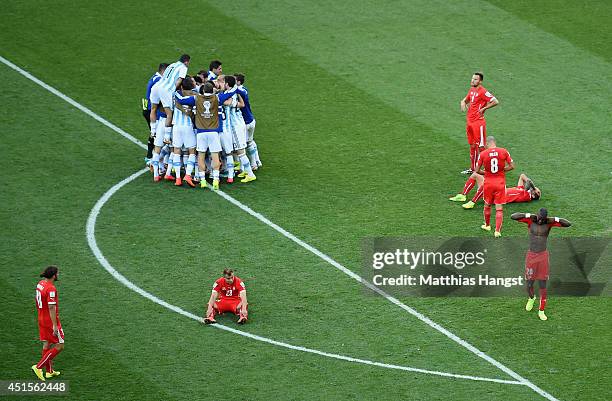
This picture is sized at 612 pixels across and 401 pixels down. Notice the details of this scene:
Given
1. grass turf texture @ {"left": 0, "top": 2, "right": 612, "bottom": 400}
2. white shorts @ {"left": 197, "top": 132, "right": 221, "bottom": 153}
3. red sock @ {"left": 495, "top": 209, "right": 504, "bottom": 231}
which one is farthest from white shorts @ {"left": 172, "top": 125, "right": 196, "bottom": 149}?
red sock @ {"left": 495, "top": 209, "right": 504, "bottom": 231}

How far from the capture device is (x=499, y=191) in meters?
21.9

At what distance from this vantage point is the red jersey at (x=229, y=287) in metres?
19.8

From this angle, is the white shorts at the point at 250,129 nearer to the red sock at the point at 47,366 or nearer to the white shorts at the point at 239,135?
the white shorts at the point at 239,135

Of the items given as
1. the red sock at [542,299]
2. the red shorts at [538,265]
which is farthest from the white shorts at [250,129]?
the red sock at [542,299]

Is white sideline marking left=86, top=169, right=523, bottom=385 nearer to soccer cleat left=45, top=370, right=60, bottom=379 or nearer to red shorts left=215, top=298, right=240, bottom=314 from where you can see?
red shorts left=215, top=298, right=240, bottom=314

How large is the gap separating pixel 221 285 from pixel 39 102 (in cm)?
997

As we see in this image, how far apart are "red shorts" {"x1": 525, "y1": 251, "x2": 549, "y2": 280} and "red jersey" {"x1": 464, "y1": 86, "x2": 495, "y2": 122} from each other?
5279 millimetres

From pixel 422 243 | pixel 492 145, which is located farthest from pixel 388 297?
pixel 492 145

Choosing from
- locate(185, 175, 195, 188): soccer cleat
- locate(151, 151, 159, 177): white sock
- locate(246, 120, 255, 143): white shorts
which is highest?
locate(246, 120, 255, 143): white shorts

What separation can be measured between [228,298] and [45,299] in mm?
3363

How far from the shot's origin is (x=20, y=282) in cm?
2091

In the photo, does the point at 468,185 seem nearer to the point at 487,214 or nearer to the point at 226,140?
the point at 487,214

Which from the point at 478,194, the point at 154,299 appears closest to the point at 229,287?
the point at 154,299

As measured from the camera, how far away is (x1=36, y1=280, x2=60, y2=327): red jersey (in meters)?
17.7
